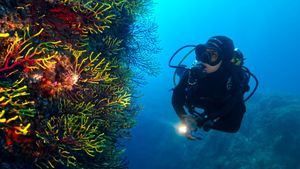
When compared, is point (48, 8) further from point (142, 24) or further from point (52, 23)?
point (142, 24)

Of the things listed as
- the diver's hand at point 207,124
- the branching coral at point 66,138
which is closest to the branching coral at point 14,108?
the branching coral at point 66,138

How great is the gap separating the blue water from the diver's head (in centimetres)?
1256

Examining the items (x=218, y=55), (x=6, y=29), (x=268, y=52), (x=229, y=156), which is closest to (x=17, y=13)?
(x=6, y=29)

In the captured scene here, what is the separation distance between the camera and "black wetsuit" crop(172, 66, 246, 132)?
4770mm

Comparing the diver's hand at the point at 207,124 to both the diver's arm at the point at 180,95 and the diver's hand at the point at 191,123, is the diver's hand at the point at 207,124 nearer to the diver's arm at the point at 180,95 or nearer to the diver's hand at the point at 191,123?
the diver's hand at the point at 191,123

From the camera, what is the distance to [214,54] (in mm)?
4691

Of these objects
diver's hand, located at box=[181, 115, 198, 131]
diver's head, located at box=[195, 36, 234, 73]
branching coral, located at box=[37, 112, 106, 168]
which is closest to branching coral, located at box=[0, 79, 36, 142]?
branching coral, located at box=[37, 112, 106, 168]

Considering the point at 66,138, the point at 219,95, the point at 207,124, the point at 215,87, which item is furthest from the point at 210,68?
the point at 66,138

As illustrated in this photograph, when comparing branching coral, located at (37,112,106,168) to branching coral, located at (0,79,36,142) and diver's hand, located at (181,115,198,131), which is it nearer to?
branching coral, located at (0,79,36,142)

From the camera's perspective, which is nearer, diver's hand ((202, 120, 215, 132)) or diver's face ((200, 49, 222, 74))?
diver's hand ((202, 120, 215, 132))

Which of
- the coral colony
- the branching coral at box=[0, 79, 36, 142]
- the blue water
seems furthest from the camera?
the blue water

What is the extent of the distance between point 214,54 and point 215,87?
1.77 feet

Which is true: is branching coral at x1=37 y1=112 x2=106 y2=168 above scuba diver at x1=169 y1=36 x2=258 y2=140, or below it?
below

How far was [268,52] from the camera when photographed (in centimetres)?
10631
